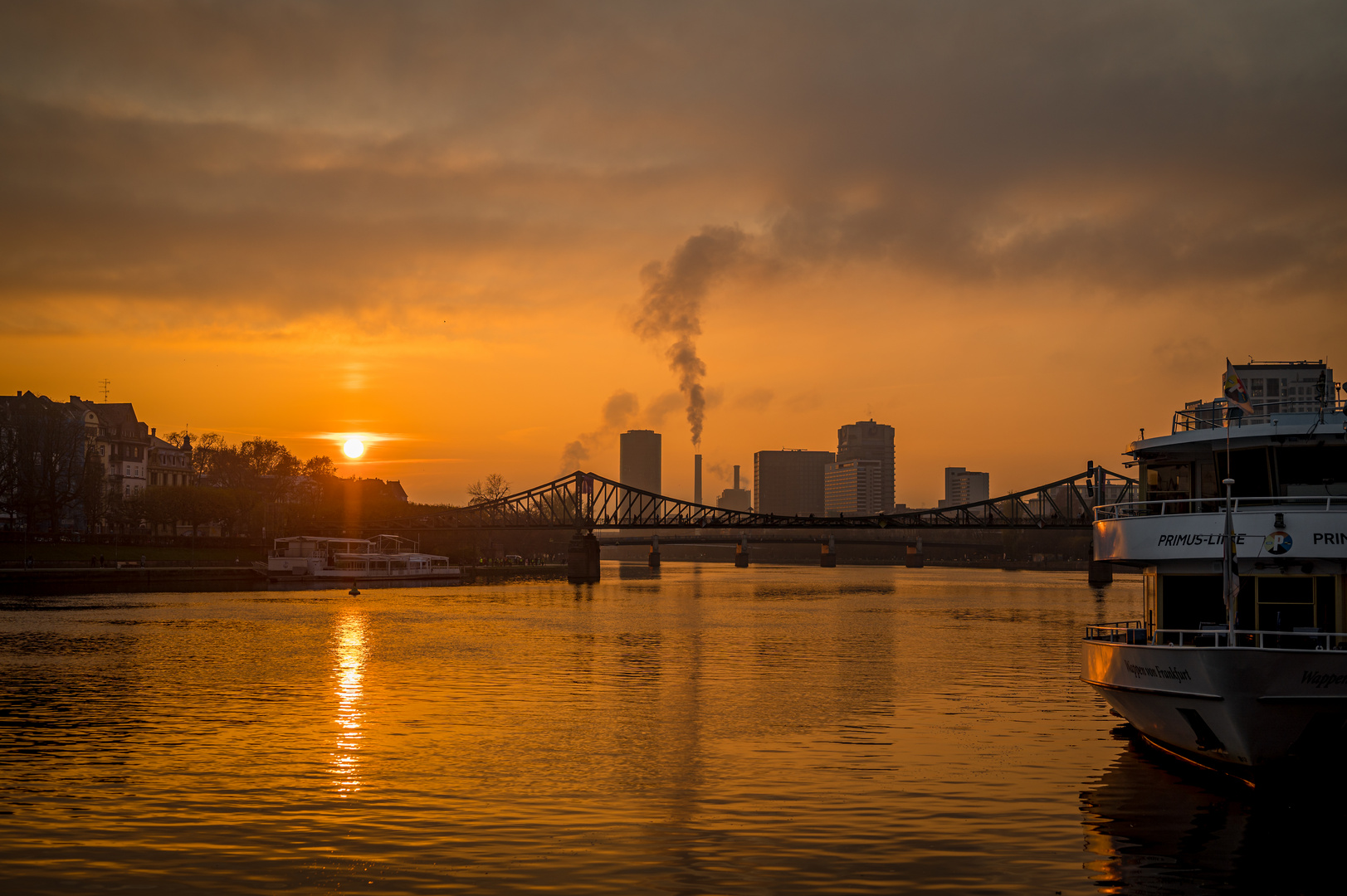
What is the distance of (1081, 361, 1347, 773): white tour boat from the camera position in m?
25.8

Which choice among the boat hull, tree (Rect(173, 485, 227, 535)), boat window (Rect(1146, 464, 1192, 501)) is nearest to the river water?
the boat hull

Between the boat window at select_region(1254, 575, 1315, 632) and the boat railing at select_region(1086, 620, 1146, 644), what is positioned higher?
the boat window at select_region(1254, 575, 1315, 632)

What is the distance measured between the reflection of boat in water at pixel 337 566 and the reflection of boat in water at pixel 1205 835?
126119mm

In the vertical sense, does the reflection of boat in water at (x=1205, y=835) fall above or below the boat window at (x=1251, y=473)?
below

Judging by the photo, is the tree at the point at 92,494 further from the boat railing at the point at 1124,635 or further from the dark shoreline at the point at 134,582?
the boat railing at the point at 1124,635

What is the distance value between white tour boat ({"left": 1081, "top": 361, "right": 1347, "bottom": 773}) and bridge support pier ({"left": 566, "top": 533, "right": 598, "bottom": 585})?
163433mm

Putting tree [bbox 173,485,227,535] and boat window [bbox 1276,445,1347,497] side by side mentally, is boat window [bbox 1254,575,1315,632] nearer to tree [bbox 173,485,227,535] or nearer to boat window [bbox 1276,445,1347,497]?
boat window [bbox 1276,445,1347,497]

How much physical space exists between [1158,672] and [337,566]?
146955 mm

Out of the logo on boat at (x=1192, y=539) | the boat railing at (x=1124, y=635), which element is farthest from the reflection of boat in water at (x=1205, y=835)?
the logo on boat at (x=1192, y=539)

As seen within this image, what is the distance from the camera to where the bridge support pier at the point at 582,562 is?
636 feet

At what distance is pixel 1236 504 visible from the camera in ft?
97.1

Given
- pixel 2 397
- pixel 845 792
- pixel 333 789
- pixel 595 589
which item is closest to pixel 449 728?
pixel 333 789

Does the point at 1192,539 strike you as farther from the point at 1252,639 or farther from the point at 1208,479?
the point at 1208,479

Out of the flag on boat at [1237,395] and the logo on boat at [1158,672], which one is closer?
the logo on boat at [1158,672]
